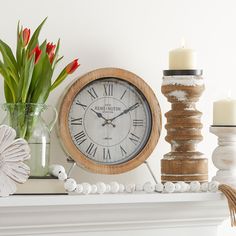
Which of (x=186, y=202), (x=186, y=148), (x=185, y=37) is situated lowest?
(x=186, y=202)

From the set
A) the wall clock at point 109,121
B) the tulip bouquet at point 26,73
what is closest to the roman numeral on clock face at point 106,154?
the wall clock at point 109,121

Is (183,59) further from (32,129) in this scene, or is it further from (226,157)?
(32,129)

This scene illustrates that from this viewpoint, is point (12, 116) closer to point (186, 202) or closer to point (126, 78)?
point (126, 78)

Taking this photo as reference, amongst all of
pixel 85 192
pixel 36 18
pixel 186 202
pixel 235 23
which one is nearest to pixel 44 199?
pixel 85 192

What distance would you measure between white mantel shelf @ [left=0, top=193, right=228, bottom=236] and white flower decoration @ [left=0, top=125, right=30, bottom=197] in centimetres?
3

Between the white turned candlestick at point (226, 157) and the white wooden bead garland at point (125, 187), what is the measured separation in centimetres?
7

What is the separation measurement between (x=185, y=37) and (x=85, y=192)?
0.57 m

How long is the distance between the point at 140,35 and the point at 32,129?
0.46 m

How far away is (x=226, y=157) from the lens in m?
1.63

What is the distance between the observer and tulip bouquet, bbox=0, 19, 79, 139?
1.42 metres

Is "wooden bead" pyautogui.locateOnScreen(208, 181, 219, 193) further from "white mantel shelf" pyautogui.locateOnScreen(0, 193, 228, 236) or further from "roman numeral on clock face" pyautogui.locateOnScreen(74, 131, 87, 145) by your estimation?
"roman numeral on clock face" pyautogui.locateOnScreen(74, 131, 87, 145)

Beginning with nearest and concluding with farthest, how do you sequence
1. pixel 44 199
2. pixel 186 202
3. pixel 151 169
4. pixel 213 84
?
pixel 44 199 < pixel 186 202 < pixel 151 169 < pixel 213 84

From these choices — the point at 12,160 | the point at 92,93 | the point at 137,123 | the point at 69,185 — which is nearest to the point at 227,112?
the point at 137,123

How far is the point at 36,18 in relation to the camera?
163 centimetres
